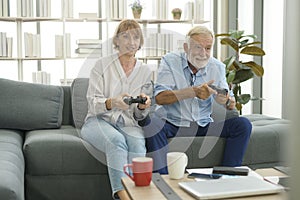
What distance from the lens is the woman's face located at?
2.25 meters

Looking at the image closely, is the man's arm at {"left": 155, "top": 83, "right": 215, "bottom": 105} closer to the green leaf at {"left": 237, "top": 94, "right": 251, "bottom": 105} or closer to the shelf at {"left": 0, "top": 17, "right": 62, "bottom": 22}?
the green leaf at {"left": 237, "top": 94, "right": 251, "bottom": 105}

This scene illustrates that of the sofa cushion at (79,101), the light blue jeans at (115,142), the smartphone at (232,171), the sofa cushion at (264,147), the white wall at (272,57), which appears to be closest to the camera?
the smartphone at (232,171)

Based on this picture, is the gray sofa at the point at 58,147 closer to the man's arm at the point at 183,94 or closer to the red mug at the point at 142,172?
the man's arm at the point at 183,94

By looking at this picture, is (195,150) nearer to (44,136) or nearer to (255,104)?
(44,136)

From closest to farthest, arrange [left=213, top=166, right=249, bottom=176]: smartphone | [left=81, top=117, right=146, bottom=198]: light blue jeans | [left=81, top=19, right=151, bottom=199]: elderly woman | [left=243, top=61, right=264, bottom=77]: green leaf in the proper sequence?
[left=213, top=166, right=249, bottom=176]: smartphone < [left=81, top=117, right=146, bottom=198]: light blue jeans < [left=81, top=19, right=151, bottom=199]: elderly woman < [left=243, top=61, right=264, bottom=77]: green leaf

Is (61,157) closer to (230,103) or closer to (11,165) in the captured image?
(11,165)

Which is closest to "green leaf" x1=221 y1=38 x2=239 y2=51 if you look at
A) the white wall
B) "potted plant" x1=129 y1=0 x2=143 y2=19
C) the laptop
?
the white wall

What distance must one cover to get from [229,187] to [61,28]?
366 cm

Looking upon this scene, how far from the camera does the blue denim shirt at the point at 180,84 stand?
97.7 inches

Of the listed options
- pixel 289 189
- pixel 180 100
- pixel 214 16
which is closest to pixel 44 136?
pixel 180 100

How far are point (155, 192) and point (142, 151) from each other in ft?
2.58

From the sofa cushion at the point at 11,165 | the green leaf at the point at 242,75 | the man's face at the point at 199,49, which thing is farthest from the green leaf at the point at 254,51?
the sofa cushion at the point at 11,165

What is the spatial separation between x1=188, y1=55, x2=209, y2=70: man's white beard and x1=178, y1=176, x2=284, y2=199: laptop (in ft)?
3.36

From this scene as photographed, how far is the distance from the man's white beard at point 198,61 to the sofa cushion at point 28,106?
930mm
